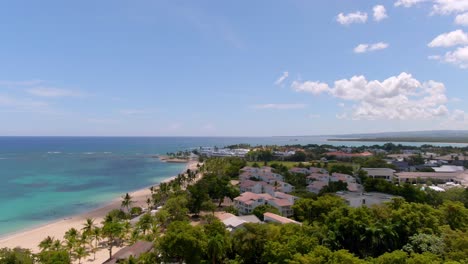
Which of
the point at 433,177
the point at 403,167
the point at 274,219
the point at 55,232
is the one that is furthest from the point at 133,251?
the point at 403,167

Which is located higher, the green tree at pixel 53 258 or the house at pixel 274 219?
the green tree at pixel 53 258

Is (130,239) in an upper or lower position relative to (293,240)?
lower

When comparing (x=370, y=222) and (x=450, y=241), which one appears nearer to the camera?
(x=450, y=241)

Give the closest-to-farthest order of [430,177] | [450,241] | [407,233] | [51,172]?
[450,241] < [407,233] < [430,177] < [51,172]

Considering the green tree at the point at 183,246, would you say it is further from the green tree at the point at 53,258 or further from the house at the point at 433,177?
the house at the point at 433,177

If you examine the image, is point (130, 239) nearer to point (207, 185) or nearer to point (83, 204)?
point (207, 185)

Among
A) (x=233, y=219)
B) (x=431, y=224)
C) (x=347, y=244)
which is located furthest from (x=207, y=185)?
(x=431, y=224)

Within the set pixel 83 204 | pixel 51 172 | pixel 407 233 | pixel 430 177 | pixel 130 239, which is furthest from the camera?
pixel 51 172

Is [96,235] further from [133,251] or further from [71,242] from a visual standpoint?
[133,251]

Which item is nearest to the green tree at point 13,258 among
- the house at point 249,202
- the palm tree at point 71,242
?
the palm tree at point 71,242
